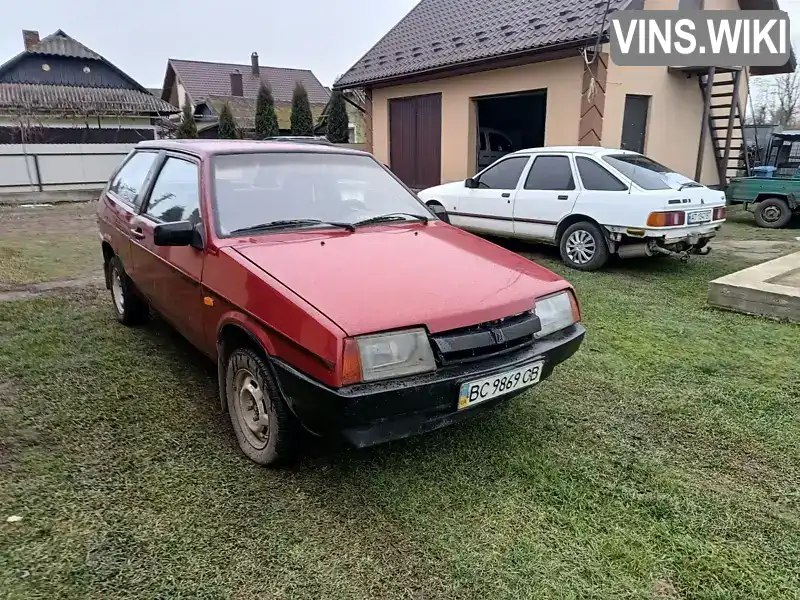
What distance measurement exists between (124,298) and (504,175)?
5.25 metres

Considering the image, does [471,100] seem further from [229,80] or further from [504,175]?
[229,80]

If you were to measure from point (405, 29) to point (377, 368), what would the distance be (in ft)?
50.6

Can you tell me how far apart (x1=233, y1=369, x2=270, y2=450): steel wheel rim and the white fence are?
58.3 feet

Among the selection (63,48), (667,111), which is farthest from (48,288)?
(63,48)

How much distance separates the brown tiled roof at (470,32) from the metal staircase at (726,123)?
391 centimetres

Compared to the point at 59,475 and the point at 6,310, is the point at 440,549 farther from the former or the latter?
the point at 6,310

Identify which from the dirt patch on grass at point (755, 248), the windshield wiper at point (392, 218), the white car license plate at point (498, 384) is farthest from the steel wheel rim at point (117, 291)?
the dirt patch on grass at point (755, 248)

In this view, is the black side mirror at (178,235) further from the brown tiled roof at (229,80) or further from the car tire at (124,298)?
the brown tiled roof at (229,80)

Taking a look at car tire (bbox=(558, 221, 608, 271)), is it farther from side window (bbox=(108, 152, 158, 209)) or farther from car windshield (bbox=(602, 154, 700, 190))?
side window (bbox=(108, 152, 158, 209))

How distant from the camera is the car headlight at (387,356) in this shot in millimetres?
2295

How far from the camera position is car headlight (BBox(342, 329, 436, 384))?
7.53 feet

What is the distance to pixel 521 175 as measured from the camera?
7.67 m

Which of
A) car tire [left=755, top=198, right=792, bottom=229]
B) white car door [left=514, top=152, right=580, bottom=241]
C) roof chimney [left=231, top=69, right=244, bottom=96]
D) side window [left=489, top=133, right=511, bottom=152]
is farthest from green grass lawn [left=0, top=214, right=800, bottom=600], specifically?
roof chimney [left=231, top=69, right=244, bottom=96]

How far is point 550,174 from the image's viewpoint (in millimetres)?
7371
